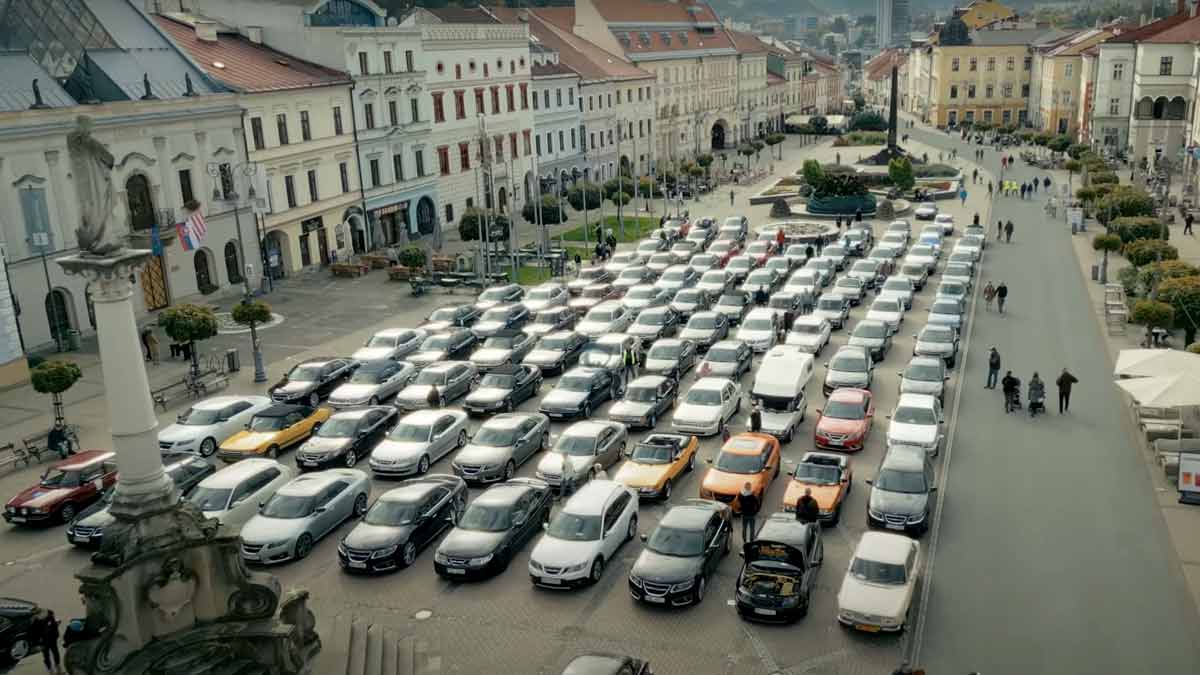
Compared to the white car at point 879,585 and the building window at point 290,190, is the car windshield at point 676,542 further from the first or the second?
the building window at point 290,190

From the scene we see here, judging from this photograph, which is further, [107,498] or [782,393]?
[782,393]

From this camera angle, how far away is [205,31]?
5416 centimetres

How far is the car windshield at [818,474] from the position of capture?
24297 mm

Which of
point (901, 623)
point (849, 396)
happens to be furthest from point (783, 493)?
point (901, 623)

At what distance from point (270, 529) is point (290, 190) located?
35.6 metres

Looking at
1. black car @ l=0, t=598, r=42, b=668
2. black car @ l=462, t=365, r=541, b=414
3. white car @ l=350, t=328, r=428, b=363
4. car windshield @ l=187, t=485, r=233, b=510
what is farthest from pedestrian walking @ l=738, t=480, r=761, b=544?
white car @ l=350, t=328, r=428, b=363

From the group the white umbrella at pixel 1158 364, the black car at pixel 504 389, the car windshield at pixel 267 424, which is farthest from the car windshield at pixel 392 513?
the white umbrella at pixel 1158 364

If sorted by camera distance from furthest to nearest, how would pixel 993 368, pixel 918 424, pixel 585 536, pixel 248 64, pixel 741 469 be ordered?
pixel 248 64, pixel 993 368, pixel 918 424, pixel 741 469, pixel 585 536

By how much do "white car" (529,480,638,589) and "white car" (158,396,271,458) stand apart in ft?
40.6

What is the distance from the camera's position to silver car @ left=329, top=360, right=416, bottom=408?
33031 mm

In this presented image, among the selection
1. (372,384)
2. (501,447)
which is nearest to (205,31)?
(372,384)

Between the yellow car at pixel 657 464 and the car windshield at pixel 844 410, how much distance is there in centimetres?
445

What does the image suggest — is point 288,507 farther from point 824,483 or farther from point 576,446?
point 824,483

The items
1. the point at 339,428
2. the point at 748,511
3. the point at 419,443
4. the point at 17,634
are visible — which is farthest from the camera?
the point at 339,428
